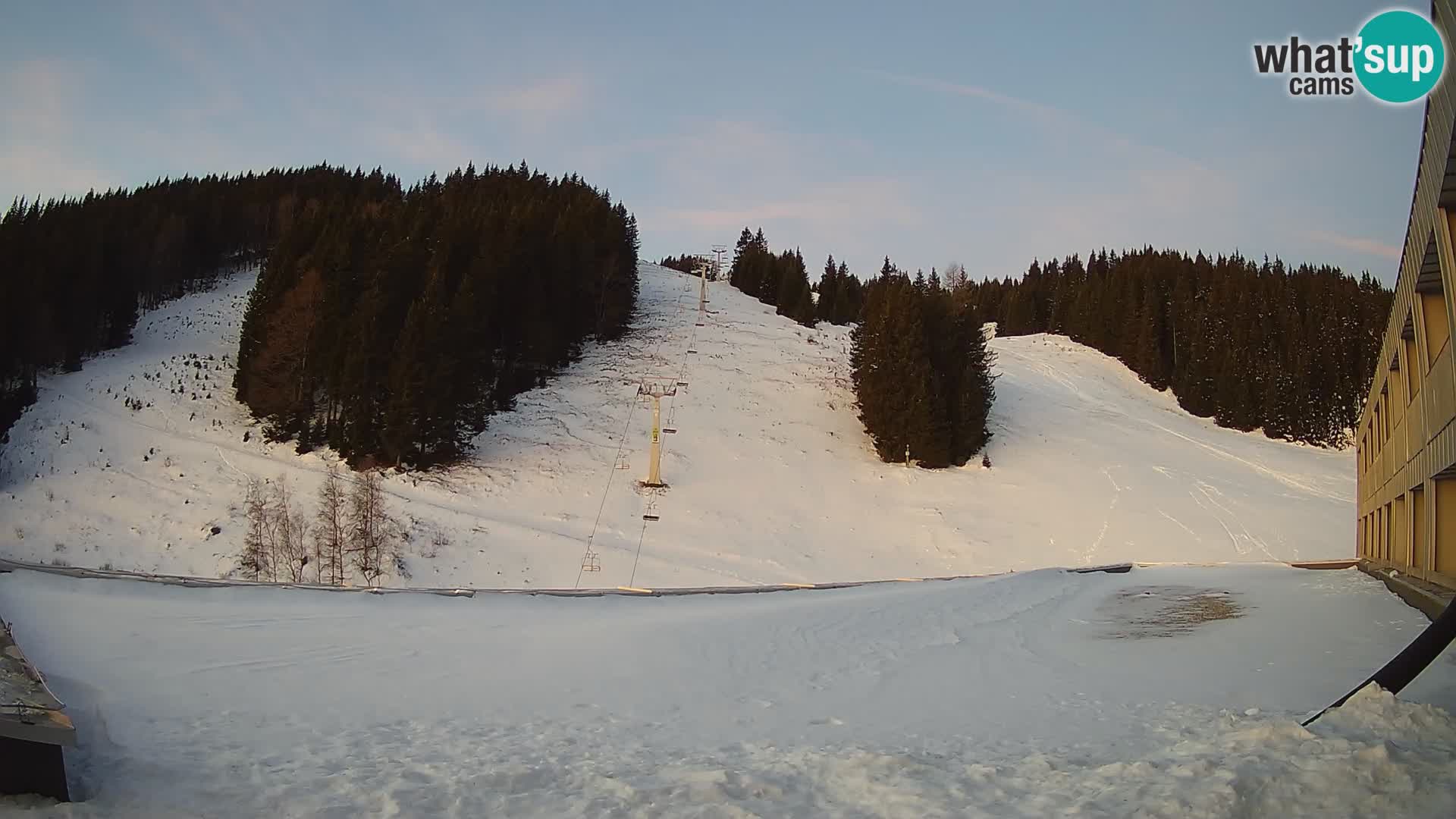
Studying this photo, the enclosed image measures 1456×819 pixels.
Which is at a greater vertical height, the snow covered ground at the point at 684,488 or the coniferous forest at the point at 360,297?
the coniferous forest at the point at 360,297

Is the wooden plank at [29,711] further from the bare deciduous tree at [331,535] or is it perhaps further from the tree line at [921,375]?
the tree line at [921,375]

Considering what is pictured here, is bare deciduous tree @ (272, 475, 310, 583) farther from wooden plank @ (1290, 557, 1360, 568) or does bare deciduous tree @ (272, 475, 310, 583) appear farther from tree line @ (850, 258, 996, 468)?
wooden plank @ (1290, 557, 1360, 568)

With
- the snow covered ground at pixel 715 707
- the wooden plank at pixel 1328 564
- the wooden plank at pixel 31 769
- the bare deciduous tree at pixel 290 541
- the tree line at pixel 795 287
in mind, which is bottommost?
the bare deciduous tree at pixel 290 541

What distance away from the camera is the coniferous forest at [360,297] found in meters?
31.1

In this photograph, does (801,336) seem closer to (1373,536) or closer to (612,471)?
(612,471)

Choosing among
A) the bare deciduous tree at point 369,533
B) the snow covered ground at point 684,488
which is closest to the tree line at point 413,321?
the snow covered ground at point 684,488

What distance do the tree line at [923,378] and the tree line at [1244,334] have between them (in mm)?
4544

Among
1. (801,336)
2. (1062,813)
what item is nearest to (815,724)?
(1062,813)

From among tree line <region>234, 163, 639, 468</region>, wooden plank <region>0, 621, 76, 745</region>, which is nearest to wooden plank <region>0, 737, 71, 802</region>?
wooden plank <region>0, 621, 76, 745</region>

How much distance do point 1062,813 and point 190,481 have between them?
1151 inches

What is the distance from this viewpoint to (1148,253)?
84.7m

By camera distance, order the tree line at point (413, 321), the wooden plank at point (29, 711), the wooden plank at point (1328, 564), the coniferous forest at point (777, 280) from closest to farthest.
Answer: the wooden plank at point (29, 711) → the wooden plank at point (1328, 564) → the tree line at point (413, 321) → the coniferous forest at point (777, 280)

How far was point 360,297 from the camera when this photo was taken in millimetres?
34500

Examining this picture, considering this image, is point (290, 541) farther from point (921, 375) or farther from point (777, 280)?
point (777, 280)
